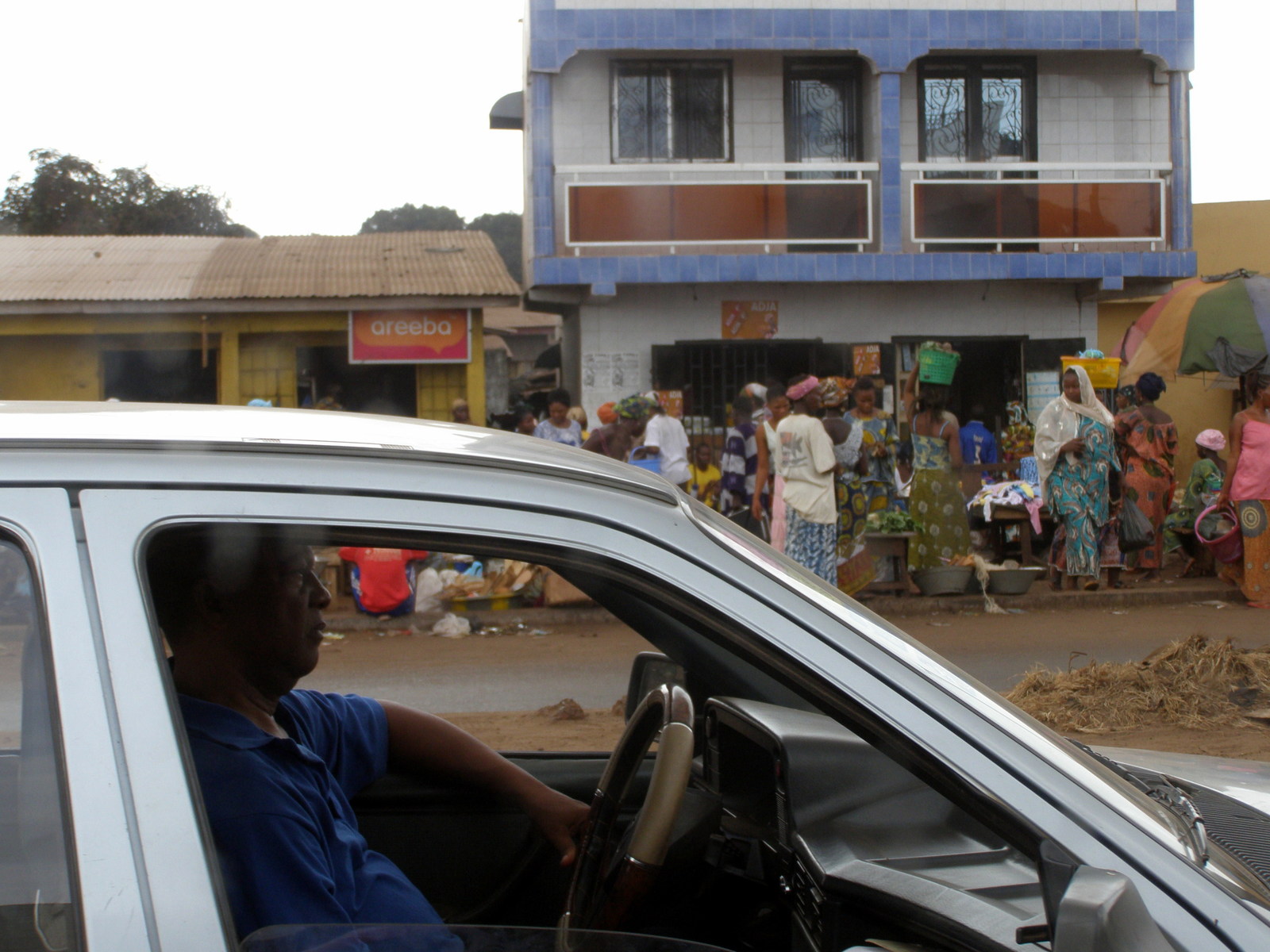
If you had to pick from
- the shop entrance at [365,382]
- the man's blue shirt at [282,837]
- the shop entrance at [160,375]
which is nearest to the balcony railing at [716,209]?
the shop entrance at [365,382]

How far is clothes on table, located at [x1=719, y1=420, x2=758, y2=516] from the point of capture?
10.6 metres

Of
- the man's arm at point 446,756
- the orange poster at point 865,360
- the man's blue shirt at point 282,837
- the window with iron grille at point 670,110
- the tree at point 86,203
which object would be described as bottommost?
the man's arm at point 446,756

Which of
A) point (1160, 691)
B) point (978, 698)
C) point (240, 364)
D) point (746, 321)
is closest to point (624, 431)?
point (746, 321)

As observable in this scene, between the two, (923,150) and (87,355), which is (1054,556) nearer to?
(923,150)

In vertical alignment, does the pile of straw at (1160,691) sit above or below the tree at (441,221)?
below

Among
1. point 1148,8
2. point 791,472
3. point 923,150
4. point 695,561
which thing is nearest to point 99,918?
point 695,561

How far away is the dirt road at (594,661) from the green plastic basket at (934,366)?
271 cm

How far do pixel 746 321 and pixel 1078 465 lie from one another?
5.52 metres

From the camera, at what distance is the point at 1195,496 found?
10.9 metres

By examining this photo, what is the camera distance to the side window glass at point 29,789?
113cm

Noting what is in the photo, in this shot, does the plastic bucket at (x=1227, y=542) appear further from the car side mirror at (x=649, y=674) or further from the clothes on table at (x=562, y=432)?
the car side mirror at (x=649, y=674)

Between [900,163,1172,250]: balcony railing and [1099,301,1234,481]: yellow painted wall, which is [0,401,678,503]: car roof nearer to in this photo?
[900,163,1172,250]: balcony railing

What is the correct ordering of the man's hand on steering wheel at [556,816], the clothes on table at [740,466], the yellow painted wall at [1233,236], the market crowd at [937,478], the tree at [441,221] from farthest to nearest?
the tree at [441,221]
the yellow painted wall at [1233,236]
the clothes on table at [740,466]
the market crowd at [937,478]
the man's hand on steering wheel at [556,816]

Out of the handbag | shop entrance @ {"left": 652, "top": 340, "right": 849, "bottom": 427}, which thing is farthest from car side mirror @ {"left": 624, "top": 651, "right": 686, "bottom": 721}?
shop entrance @ {"left": 652, "top": 340, "right": 849, "bottom": 427}
